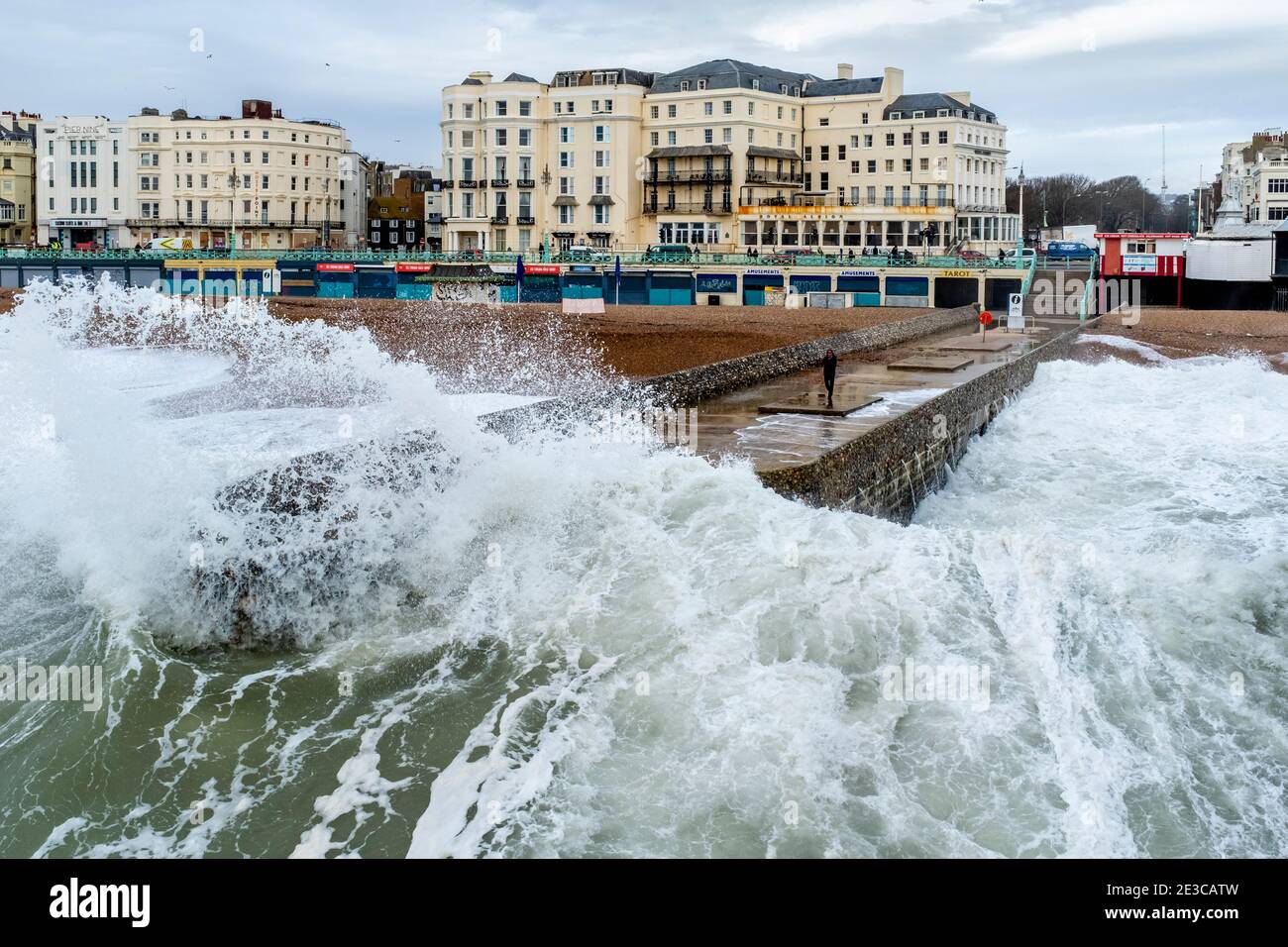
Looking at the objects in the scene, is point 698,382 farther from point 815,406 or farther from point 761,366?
point 761,366

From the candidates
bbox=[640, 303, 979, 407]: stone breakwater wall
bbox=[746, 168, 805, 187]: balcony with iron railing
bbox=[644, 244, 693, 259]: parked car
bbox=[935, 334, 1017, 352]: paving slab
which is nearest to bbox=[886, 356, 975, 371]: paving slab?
bbox=[640, 303, 979, 407]: stone breakwater wall

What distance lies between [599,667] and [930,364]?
19429 millimetres

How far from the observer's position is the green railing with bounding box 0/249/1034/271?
61688 mm

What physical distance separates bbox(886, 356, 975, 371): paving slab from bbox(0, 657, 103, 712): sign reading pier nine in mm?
20271

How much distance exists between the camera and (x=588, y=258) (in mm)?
67375

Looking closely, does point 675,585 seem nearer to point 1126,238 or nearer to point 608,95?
point 1126,238

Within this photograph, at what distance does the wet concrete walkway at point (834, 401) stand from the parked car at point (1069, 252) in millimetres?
37942

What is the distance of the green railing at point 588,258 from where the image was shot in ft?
202

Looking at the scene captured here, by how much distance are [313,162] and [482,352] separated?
194ft

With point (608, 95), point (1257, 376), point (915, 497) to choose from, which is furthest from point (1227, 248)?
point (915, 497)

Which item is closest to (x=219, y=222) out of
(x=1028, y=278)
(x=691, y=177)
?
(x=691, y=177)

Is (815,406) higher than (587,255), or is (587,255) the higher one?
(587,255)

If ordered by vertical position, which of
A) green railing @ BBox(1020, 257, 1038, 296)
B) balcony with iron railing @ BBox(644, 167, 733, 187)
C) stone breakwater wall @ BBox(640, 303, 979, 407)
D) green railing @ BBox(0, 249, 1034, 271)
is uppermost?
balcony with iron railing @ BBox(644, 167, 733, 187)

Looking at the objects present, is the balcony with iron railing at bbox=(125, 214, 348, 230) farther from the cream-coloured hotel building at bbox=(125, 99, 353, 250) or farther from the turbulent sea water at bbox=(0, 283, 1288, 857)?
the turbulent sea water at bbox=(0, 283, 1288, 857)
